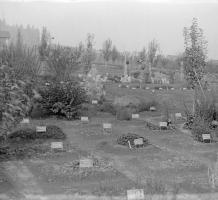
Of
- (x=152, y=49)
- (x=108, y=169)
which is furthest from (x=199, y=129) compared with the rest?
(x=152, y=49)

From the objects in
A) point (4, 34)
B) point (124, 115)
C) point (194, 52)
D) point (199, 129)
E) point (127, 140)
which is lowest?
point (127, 140)

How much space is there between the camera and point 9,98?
20.1ft

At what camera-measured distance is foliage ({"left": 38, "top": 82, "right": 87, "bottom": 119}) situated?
33.3ft

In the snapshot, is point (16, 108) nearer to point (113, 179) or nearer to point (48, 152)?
point (48, 152)

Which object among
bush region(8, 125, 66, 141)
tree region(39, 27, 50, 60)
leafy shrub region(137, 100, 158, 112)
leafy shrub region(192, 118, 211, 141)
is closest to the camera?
bush region(8, 125, 66, 141)

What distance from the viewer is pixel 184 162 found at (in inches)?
252

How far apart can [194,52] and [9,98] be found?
5226 mm

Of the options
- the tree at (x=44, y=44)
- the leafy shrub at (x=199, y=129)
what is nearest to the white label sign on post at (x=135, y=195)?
the leafy shrub at (x=199, y=129)

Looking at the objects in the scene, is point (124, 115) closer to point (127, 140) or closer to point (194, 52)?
point (194, 52)

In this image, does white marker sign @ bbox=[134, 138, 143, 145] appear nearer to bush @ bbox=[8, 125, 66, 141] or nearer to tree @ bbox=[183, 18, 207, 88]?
bush @ bbox=[8, 125, 66, 141]

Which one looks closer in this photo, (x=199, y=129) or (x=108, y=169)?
(x=108, y=169)

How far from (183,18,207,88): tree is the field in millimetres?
1919

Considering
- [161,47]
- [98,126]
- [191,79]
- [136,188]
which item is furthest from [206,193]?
[161,47]

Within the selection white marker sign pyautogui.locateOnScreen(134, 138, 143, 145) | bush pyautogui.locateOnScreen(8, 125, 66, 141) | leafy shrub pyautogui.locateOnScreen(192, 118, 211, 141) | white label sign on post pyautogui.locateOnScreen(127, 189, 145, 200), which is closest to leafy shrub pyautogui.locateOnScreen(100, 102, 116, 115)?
leafy shrub pyautogui.locateOnScreen(192, 118, 211, 141)
